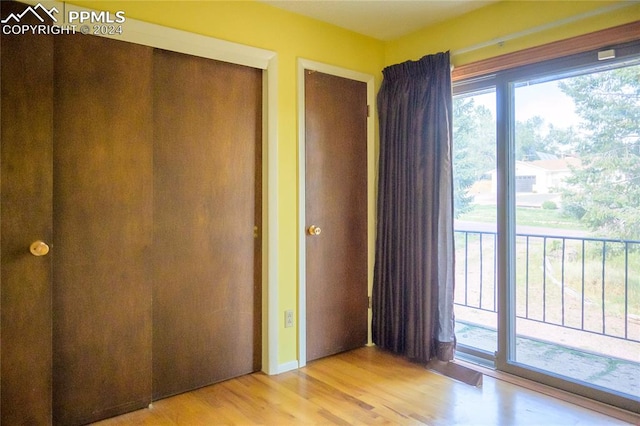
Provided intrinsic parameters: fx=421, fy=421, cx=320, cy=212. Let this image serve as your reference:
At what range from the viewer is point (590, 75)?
239 centimetres

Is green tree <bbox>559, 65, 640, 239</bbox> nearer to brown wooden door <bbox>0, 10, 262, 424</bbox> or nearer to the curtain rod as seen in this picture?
the curtain rod

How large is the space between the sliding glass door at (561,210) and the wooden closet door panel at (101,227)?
2.12 meters

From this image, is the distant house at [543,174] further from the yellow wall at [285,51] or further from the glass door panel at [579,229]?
the yellow wall at [285,51]

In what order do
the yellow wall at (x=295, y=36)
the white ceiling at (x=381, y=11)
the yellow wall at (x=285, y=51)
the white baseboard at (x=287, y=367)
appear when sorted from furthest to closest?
the white baseboard at (x=287, y=367) → the white ceiling at (x=381, y=11) → the yellow wall at (x=285, y=51) → the yellow wall at (x=295, y=36)

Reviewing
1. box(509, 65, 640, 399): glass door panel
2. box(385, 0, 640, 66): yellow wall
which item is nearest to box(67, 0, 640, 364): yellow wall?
box(385, 0, 640, 66): yellow wall

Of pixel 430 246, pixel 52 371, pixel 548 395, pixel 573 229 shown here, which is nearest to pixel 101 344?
pixel 52 371

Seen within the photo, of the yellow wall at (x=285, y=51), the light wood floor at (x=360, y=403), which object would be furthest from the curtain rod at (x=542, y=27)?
the light wood floor at (x=360, y=403)

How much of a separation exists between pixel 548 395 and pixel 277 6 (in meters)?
2.86

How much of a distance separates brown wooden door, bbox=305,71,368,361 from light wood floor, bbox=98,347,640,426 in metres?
0.40

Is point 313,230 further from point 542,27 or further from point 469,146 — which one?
point 542,27

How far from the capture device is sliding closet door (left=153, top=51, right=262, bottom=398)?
2369 mm

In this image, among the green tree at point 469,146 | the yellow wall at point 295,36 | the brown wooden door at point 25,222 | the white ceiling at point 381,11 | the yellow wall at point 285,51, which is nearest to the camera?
the brown wooden door at point 25,222

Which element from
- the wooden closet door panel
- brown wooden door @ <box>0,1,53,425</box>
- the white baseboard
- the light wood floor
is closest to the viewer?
brown wooden door @ <box>0,1,53,425</box>

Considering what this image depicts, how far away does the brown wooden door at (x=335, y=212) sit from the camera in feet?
9.64
